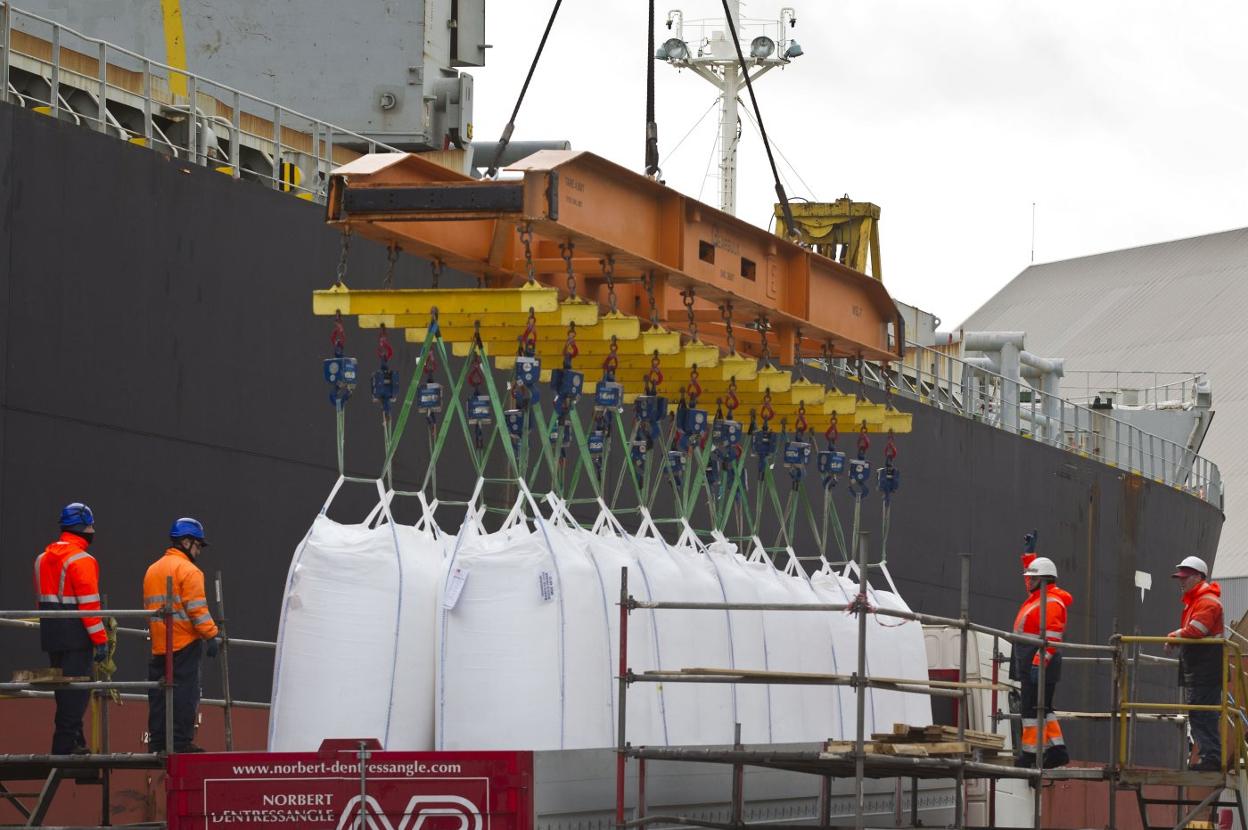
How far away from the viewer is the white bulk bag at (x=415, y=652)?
10.4 m

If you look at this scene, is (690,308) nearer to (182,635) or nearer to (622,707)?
(622,707)

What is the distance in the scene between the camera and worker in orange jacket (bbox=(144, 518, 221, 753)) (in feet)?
34.9

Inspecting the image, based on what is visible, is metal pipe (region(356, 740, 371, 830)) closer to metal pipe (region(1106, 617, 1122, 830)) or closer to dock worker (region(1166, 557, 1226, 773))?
metal pipe (region(1106, 617, 1122, 830))

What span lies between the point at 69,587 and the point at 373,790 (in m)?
2.54

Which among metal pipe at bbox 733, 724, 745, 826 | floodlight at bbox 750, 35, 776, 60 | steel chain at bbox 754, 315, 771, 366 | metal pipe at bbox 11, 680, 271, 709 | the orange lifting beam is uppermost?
floodlight at bbox 750, 35, 776, 60

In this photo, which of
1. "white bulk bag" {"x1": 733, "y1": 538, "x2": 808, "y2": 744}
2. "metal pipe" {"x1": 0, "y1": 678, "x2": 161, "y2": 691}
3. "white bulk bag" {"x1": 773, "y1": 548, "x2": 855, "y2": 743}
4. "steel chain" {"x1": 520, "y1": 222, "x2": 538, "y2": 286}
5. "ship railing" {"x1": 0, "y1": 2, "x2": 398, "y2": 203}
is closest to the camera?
"metal pipe" {"x1": 0, "y1": 678, "x2": 161, "y2": 691}

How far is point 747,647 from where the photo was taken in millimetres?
11961

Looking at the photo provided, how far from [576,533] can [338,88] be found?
11.9 meters

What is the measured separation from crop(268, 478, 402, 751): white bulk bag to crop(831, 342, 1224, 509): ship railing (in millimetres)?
17795

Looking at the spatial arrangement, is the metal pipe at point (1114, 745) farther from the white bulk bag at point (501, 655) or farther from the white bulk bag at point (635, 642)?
the white bulk bag at point (501, 655)

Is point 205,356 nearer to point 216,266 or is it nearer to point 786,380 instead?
point 216,266

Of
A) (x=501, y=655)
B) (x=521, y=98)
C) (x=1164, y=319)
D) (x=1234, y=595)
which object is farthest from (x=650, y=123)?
(x=1164, y=319)

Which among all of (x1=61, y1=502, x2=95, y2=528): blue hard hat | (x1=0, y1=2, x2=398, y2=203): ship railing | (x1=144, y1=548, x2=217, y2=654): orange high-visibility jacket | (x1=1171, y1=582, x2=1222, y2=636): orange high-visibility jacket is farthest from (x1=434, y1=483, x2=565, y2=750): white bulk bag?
(x1=0, y1=2, x2=398, y2=203): ship railing

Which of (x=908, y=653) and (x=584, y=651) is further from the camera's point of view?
(x=908, y=653)
